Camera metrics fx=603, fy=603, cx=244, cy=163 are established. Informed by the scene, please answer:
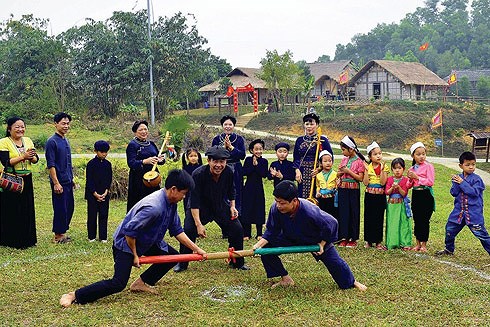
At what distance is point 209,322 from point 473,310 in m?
2.72

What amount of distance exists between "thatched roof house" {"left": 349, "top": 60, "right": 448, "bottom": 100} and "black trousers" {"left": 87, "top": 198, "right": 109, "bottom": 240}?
43.7m

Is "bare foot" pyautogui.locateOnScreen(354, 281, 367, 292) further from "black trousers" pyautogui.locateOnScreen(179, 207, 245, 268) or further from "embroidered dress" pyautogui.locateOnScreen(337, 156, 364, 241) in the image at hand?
"embroidered dress" pyautogui.locateOnScreen(337, 156, 364, 241)

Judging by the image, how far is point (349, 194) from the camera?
952 centimetres

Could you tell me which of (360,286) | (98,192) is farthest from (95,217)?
(360,286)

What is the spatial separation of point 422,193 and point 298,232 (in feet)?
10.1

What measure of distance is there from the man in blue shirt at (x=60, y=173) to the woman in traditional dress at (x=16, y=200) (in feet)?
1.12

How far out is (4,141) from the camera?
9125 millimetres

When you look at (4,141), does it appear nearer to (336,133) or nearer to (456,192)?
(456,192)

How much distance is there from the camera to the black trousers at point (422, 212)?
914 cm


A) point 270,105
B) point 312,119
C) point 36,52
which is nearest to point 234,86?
point 270,105

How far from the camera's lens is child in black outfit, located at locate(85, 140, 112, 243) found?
9828 mm

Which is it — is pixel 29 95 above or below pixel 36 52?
below

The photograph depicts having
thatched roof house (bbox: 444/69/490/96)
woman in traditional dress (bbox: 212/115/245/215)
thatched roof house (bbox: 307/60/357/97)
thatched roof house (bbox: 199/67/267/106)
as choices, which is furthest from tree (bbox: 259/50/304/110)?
woman in traditional dress (bbox: 212/115/245/215)

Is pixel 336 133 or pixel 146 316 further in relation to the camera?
pixel 336 133
